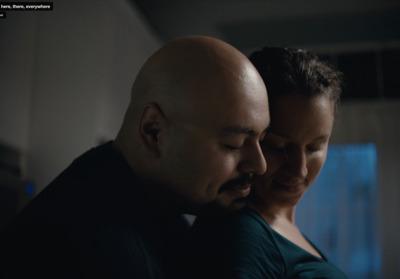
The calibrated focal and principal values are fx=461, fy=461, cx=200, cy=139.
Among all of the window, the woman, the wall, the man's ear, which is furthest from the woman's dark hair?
the window

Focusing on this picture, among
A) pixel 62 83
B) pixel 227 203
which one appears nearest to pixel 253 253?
pixel 227 203

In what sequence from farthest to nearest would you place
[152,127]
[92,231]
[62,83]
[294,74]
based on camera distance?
[62,83], [294,74], [152,127], [92,231]

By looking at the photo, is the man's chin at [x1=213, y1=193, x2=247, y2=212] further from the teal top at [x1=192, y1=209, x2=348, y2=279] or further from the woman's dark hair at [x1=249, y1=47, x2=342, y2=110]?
the woman's dark hair at [x1=249, y1=47, x2=342, y2=110]

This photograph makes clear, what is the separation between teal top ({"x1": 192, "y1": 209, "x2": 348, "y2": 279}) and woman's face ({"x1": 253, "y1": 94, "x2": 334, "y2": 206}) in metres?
0.09

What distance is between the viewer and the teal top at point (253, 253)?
0.67 m

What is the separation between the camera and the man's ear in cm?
68

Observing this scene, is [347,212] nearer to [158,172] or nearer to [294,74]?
[294,74]

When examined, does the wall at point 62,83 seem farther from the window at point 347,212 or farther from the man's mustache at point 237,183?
the window at point 347,212

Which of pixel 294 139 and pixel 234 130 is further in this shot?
pixel 294 139

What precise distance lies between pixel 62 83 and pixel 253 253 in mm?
1806

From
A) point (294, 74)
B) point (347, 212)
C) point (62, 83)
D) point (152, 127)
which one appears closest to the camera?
point (152, 127)

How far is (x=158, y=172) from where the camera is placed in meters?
0.69

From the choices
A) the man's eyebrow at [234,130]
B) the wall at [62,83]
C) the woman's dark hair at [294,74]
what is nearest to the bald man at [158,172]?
the man's eyebrow at [234,130]

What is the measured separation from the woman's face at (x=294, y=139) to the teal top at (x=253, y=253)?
0.28ft
